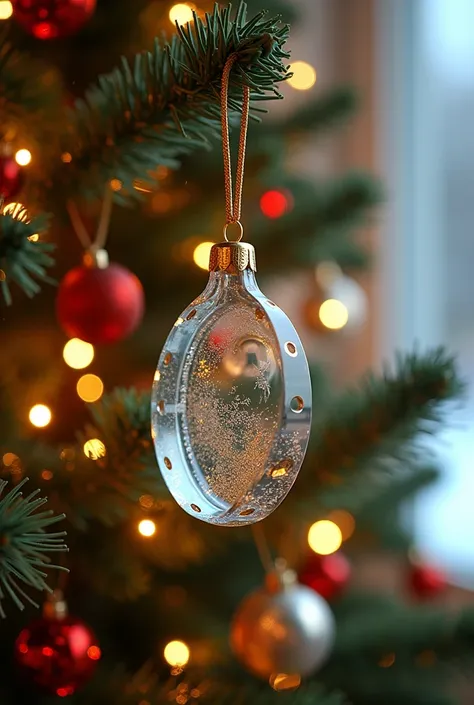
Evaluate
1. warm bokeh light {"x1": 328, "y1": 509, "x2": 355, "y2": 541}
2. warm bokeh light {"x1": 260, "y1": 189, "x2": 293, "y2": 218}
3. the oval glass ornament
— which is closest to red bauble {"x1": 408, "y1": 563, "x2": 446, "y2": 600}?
warm bokeh light {"x1": 328, "y1": 509, "x2": 355, "y2": 541}

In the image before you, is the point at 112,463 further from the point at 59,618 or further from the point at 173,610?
the point at 173,610

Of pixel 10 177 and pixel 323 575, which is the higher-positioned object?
pixel 10 177

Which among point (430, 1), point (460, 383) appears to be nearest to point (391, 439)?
point (460, 383)

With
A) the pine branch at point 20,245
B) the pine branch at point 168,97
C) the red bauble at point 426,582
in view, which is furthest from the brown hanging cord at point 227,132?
the red bauble at point 426,582

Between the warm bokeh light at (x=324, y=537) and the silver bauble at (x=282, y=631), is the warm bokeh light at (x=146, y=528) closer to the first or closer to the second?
the silver bauble at (x=282, y=631)

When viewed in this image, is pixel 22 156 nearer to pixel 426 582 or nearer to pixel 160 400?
pixel 160 400

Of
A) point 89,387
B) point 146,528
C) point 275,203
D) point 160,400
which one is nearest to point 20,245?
point 160,400
